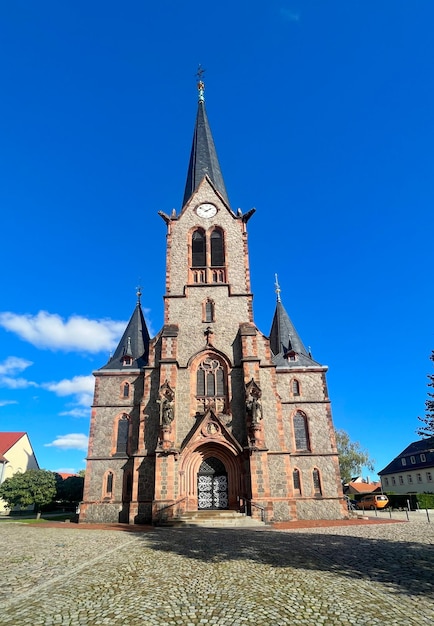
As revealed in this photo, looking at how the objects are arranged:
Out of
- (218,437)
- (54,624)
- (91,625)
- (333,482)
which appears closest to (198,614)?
(91,625)

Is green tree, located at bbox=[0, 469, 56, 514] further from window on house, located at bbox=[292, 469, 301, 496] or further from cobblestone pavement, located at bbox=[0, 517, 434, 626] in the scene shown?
cobblestone pavement, located at bbox=[0, 517, 434, 626]

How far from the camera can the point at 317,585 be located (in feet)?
23.9

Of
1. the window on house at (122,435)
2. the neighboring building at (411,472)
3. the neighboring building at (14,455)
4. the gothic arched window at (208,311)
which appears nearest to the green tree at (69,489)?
A: the neighboring building at (14,455)

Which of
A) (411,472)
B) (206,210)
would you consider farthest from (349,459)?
(206,210)

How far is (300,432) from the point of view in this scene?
87.0 feet

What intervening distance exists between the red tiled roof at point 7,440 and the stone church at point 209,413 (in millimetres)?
27060

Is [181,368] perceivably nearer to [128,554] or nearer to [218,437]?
[218,437]

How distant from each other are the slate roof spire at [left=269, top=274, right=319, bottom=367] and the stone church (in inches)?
5.3

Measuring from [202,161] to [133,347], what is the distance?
1918cm

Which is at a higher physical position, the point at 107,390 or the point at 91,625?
the point at 107,390

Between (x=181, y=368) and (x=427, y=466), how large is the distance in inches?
1526

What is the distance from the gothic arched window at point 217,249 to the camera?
99.2 ft

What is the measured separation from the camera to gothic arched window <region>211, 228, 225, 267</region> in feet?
99.2

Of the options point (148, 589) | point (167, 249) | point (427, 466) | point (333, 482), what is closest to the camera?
point (148, 589)
